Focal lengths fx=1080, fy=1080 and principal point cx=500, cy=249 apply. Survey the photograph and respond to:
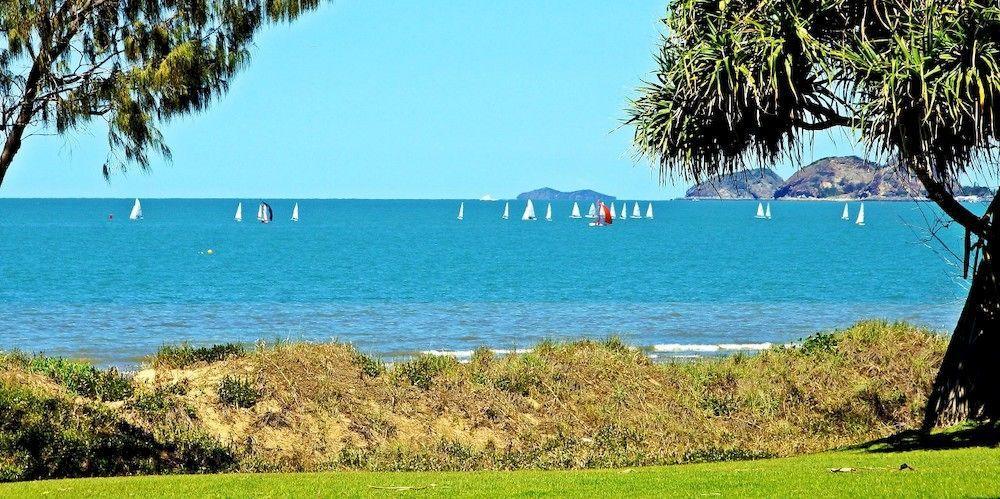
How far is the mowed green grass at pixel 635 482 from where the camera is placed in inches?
459

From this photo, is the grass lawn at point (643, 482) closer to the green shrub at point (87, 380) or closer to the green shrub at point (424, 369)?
the green shrub at point (87, 380)

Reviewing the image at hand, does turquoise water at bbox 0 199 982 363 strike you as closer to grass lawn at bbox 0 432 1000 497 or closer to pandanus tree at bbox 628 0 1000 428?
pandanus tree at bbox 628 0 1000 428

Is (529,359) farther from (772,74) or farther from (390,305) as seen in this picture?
(390,305)

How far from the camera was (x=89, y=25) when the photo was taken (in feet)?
49.9

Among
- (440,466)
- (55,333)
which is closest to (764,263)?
(55,333)

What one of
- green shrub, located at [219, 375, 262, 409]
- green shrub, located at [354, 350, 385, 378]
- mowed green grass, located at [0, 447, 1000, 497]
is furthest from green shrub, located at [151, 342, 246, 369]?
mowed green grass, located at [0, 447, 1000, 497]

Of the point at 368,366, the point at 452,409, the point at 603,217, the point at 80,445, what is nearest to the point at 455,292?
the point at 368,366

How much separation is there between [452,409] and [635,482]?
8.14 meters

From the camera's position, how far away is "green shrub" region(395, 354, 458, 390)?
21750mm

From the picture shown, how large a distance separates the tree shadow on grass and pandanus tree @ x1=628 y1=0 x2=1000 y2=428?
622 mm

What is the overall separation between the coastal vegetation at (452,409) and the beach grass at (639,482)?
2656mm

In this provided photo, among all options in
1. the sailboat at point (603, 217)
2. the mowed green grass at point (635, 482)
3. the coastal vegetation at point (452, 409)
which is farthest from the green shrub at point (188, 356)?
the sailboat at point (603, 217)

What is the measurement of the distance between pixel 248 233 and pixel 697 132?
133103 mm

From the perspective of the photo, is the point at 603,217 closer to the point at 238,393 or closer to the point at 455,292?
the point at 455,292
